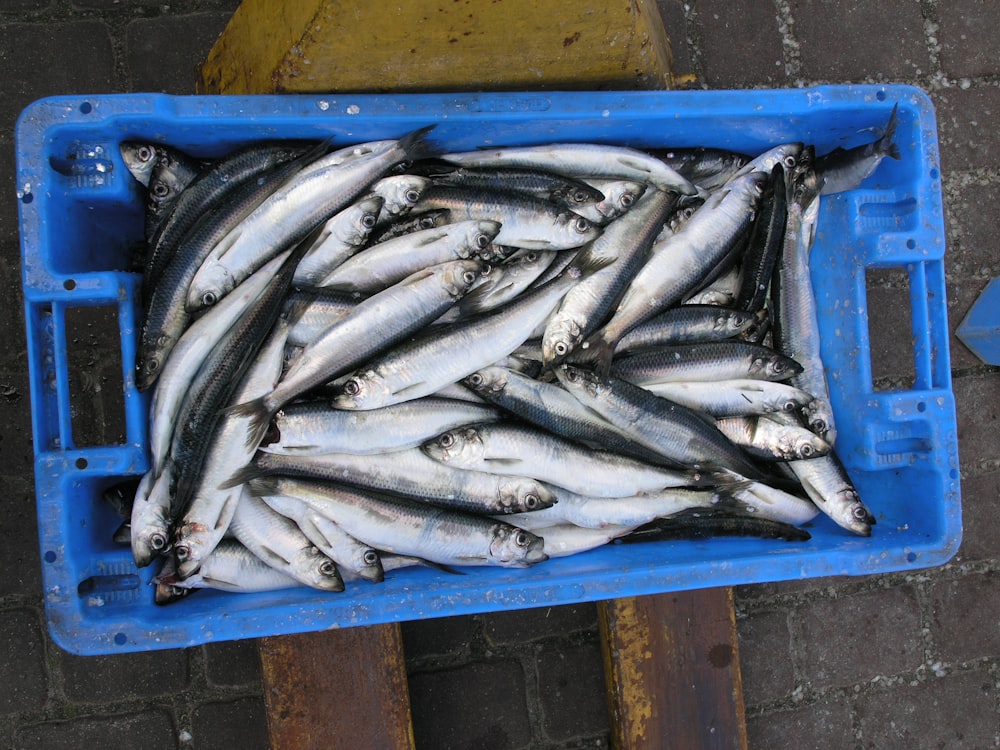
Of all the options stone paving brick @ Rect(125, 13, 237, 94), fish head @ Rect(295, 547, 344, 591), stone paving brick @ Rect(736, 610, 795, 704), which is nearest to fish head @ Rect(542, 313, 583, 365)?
fish head @ Rect(295, 547, 344, 591)

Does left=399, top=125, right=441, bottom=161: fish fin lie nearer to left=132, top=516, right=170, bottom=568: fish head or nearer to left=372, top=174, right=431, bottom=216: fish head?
left=372, top=174, right=431, bottom=216: fish head

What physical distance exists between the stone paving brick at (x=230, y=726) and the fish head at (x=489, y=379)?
1710 millimetres

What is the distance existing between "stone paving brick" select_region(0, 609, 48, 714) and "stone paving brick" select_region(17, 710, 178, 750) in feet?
0.38

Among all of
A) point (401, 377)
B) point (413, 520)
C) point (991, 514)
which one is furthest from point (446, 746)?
point (991, 514)

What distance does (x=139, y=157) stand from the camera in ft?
6.75

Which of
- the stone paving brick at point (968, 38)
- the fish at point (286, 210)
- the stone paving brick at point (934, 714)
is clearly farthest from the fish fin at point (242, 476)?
the stone paving brick at point (968, 38)

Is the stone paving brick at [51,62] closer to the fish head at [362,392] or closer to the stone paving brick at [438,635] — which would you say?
the fish head at [362,392]

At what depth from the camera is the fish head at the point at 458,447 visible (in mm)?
2188

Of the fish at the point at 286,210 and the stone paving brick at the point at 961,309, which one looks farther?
the stone paving brick at the point at 961,309

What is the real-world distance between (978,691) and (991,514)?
84 cm

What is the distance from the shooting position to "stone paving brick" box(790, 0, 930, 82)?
3.17m

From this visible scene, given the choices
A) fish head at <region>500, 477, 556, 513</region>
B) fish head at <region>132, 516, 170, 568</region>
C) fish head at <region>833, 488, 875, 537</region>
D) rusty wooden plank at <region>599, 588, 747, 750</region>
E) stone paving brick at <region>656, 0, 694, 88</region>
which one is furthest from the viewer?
stone paving brick at <region>656, 0, 694, 88</region>

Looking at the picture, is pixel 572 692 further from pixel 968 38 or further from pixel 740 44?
pixel 968 38

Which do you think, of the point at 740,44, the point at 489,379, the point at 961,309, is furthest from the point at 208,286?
the point at 961,309
